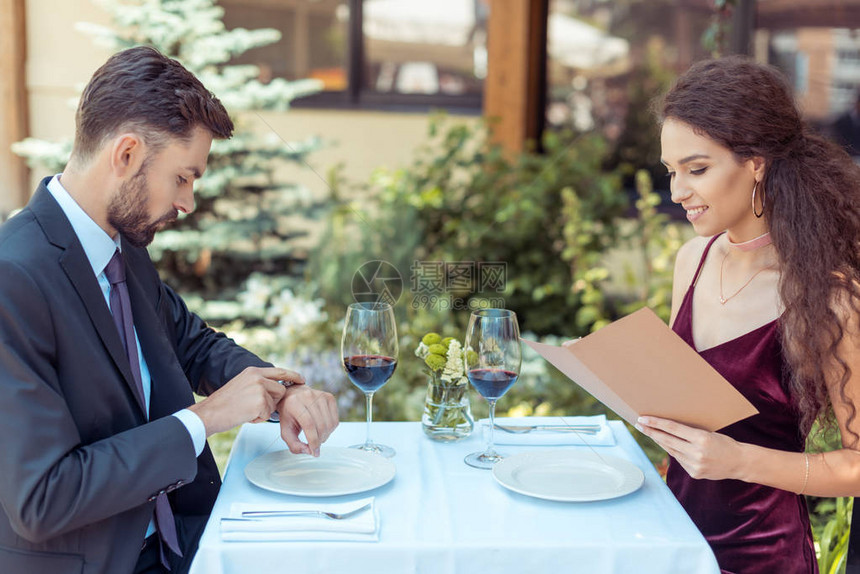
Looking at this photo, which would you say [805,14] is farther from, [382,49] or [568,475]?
[568,475]

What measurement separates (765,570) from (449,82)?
460 centimetres

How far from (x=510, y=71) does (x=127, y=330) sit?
372 cm

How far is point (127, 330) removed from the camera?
64.5 inches

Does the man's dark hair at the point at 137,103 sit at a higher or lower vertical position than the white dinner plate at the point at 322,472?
higher

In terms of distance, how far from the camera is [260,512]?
1391 mm

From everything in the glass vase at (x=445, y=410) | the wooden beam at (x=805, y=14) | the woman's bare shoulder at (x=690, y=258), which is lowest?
the glass vase at (x=445, y=410)

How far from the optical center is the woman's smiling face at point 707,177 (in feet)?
5.73

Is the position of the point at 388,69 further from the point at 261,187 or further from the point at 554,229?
the point at 554,229

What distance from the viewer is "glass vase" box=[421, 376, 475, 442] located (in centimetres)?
182

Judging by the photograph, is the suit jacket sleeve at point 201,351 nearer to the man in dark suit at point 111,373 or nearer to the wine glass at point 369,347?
the man in dark suit at point 111,373

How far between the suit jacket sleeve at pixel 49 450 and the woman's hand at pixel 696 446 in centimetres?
81

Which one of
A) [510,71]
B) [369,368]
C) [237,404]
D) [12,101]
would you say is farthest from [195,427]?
[12,101]

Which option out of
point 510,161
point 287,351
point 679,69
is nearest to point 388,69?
point 510,161

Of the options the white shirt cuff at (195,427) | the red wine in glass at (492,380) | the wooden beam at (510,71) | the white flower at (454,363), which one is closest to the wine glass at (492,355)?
the red wine in glass at (492,380)
